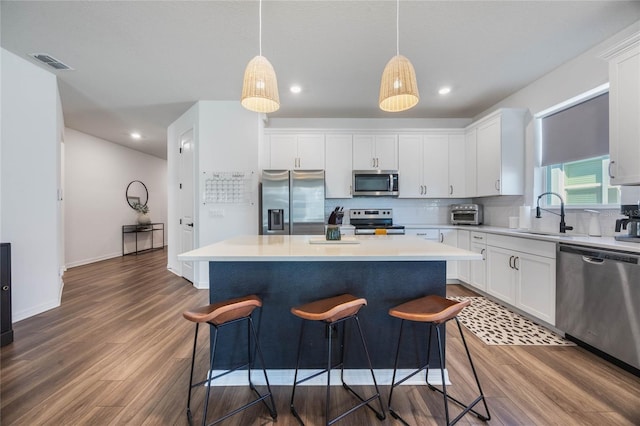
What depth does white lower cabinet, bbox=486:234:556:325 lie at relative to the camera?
2.40 meters

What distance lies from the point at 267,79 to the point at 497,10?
195 centimetres

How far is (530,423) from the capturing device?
142 centimetres

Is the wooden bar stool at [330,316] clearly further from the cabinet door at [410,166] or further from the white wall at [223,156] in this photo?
the cabinet door at [410,166]

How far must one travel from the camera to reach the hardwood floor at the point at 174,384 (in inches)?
58.0

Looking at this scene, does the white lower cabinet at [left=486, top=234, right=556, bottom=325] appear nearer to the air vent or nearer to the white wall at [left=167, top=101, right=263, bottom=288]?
the white wall at [left=167, top=101, right=263, bottom=288]

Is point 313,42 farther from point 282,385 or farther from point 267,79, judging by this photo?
point 282,385

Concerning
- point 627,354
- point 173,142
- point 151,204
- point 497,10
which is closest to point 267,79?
point 497,10

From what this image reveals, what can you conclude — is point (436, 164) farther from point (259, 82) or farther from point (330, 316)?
point (330, 316)

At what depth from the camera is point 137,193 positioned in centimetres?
666

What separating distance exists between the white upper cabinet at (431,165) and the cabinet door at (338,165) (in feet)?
2.81

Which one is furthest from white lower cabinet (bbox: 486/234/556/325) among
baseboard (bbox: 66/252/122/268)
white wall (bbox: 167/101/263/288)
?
baseboard (bbox: 66/252/122/268)

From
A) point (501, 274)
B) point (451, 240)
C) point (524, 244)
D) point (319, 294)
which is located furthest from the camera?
point (451, 240)

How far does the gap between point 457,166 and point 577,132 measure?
4.90 feet

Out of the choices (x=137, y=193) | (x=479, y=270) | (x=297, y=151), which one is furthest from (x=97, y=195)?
(x=479, y=270)
